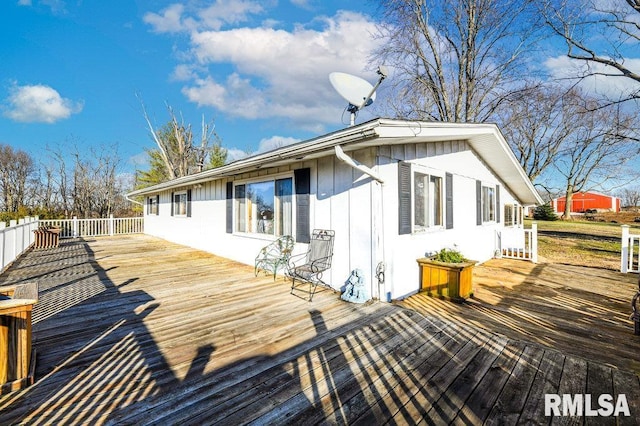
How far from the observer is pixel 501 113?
13.0 meters

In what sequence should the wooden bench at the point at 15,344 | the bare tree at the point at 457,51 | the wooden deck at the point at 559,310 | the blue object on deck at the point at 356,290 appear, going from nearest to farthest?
the wooden bench at the point at 15,344
the wooden deck at the point at 559,310
the blue object on deck at the point at 356,290
the bare tree at the point at 457,51

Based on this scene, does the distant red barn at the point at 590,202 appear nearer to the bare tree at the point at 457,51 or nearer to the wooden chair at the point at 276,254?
the bare tree at the point at 457,51

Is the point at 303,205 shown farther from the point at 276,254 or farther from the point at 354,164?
the point at 354,164

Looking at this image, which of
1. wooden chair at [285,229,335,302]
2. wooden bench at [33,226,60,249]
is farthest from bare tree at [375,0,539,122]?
wooden bench at [33,226,60,249]

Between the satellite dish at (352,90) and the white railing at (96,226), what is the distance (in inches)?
546

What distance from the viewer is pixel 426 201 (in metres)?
4.99

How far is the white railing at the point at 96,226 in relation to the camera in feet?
43.0

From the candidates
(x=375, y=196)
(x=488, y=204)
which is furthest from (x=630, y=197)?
(x=375, y=196)

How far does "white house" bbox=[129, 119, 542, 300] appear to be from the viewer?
3.96 metres

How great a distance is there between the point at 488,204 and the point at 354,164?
237 inches

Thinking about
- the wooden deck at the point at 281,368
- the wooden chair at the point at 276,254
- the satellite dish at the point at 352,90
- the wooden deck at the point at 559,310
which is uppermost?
the satellite dish at the point at 352,90

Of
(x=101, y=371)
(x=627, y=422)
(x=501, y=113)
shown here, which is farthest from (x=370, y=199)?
(x=501, y=113)

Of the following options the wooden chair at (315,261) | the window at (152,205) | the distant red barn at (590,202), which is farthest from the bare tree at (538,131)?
the distant red barn at (590,202)

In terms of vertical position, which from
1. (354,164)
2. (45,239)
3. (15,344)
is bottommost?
(15,344)
